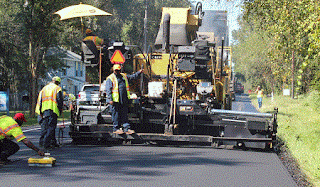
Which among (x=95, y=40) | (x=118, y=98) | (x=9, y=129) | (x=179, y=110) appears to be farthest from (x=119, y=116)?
(x=9, y=129)

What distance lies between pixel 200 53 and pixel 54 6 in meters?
17.7

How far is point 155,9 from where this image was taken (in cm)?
5606

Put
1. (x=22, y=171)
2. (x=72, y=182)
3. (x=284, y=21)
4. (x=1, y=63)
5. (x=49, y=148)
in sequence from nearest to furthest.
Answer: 1. (x=72, y=182)
2. (x=22, y=171)
3. (x=49, y=148)
4. (x=284, y=21)
5. (x=1, y=63)

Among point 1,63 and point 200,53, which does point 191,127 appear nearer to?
point 200,53

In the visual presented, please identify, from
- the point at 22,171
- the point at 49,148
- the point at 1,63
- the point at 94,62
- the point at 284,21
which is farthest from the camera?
→ the point at 1,63

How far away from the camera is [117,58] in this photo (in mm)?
13688

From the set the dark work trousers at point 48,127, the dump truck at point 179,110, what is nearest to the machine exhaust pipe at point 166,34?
the dump truck at point 179,110

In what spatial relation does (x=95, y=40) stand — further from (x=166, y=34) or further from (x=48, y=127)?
(x=48, y=127)

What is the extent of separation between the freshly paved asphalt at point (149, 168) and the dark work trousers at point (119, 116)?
0.53 meters

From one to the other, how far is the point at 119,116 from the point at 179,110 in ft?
4.79

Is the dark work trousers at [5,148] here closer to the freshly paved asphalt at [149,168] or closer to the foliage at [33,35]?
the freshly paved asphalt at [149,168]

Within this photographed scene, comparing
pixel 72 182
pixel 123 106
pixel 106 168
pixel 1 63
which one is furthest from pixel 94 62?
pixel 1 63

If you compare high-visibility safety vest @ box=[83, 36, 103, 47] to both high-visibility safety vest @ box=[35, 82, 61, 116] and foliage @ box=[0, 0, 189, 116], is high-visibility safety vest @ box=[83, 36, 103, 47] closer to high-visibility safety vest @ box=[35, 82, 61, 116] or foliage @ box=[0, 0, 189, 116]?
high-visibility safety vest @ box=[35, 82, 61, 116]

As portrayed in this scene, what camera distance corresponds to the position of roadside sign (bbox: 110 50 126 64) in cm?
1363
